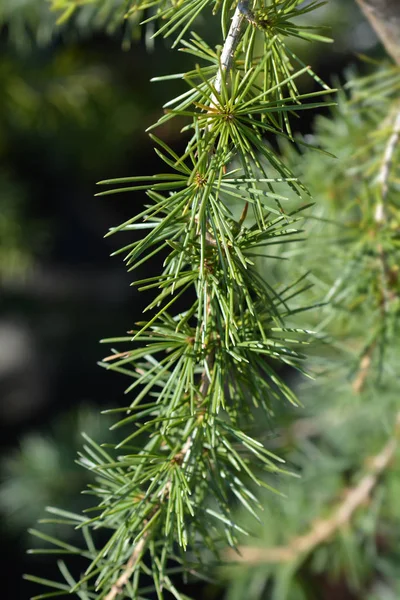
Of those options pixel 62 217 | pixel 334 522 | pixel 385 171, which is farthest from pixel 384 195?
pixel 62 217

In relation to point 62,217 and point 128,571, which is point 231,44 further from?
point 62,217

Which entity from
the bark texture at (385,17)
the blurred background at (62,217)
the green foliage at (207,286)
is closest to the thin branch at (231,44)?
the green foliage at (207,286)

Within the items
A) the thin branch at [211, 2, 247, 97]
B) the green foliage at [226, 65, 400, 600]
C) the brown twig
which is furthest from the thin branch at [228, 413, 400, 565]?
the thin branch at [211, 2, 247, 97]

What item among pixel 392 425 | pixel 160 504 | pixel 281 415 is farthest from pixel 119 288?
pixel 160 504

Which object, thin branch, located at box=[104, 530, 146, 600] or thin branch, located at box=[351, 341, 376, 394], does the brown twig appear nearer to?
thin branch, located at box=[351, 341, 376, 394]

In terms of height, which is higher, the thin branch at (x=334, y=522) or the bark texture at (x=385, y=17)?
the bark texture at (x=385, y=17)

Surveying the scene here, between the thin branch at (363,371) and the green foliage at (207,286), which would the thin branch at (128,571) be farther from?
the thin branch at (363,371)
